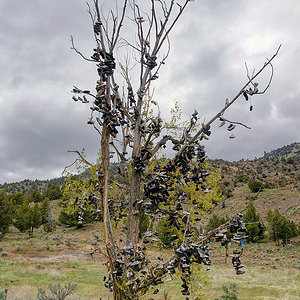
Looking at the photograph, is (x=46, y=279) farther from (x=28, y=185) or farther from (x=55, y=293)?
(x=28, y=185)

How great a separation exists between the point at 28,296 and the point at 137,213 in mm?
9123

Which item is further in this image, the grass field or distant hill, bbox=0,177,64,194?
distant hill, bbox=0,177,64,194

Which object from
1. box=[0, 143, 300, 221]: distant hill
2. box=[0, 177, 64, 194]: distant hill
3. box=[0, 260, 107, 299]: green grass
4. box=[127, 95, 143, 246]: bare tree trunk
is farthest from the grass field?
box=[0, 177, 64, 194]: distant hill

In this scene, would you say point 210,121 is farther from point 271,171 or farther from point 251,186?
point 271,171

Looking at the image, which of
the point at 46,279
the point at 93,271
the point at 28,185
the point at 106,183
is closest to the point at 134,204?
the point at 106,183

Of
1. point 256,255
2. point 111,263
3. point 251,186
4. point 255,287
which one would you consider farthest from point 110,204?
point 251,186

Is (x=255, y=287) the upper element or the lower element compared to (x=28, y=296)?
lower

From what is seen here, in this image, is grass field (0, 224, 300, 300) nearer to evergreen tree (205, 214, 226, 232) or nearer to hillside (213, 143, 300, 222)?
evergreen tree (205, 214, 226, 232)

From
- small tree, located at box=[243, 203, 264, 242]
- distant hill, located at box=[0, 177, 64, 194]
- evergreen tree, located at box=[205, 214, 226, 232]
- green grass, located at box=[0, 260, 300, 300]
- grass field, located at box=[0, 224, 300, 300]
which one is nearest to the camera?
green grass, located at box=[0, 260, 300, 300]

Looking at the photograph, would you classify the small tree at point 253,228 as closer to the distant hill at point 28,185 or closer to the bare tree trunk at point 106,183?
the bare tree trunk at point 106,183

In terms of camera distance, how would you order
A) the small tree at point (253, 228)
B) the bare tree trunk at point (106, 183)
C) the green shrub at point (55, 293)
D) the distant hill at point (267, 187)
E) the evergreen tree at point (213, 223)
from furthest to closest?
the distant hill at point (267, 187), the small tree at point (253, 228), the evergreen tree at point (213, 223), the green shrub at point (55, 293), the bare tree trunk at point (106, 183)

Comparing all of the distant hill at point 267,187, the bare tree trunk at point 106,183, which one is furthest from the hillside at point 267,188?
the bare tree trunk at point 106,183

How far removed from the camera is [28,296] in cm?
940

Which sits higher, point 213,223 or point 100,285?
point 213,223
